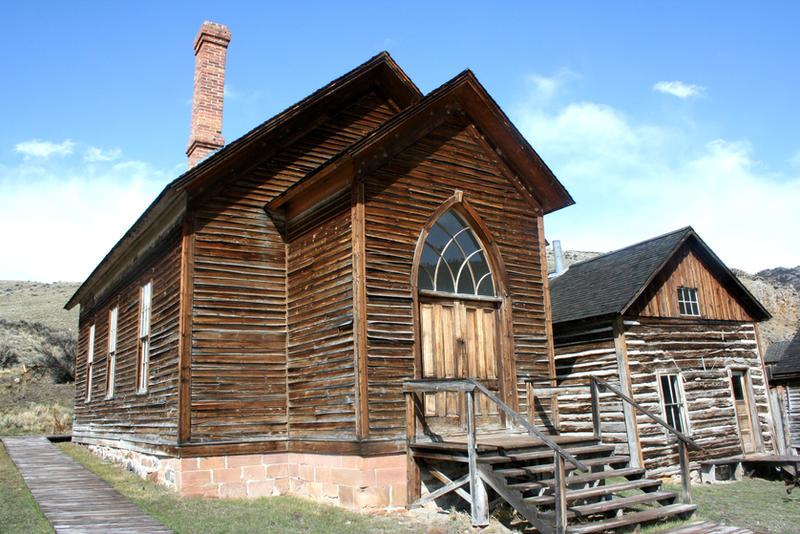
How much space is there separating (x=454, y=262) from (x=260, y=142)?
3.95m

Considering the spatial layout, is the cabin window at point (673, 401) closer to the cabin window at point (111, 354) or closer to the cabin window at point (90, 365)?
the cabin window at point (111, 354)

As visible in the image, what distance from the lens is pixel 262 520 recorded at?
7.91m

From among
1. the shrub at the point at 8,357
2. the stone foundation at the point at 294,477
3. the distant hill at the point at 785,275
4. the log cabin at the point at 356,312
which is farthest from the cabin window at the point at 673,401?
the distant hill at the point at 785,275

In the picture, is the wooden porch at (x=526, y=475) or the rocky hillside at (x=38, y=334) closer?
the wooden porch at (x=526, y=475)

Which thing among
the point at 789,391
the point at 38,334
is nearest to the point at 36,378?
the point at 38,334

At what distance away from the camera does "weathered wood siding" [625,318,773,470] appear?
13562 millimetres

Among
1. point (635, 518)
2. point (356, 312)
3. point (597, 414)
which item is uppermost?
point (356, 312)

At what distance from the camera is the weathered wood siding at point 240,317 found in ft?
32.4

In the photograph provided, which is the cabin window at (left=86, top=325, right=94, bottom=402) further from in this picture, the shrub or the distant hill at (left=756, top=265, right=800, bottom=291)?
the distant hill at (left=756, top=265, right=800, bottom=291)

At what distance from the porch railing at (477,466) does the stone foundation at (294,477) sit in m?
0.36

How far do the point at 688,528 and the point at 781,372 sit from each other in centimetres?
Result: 1351

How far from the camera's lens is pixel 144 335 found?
12.3m

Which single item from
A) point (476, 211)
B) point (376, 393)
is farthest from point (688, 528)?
point (476, 211)

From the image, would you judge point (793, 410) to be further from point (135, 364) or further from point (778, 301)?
point (778, 301)
